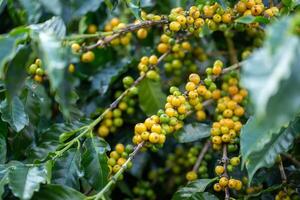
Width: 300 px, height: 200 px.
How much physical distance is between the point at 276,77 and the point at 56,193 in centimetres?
66

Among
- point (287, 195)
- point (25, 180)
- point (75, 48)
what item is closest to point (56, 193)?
point (25, 180)

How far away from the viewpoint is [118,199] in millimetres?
1834

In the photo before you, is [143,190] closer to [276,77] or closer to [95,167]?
[95,167]

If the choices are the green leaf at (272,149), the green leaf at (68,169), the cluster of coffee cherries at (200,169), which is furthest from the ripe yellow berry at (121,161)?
the green leaf at (272,149)

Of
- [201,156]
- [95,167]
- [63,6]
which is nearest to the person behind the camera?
[63,6]

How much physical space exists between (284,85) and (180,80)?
1111mm

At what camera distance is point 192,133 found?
145cm

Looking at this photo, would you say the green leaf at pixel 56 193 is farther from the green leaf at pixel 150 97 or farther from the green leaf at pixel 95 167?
the green leaf at pixel 150 97

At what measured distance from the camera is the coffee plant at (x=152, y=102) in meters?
0.83

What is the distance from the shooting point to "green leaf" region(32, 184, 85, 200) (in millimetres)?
1131

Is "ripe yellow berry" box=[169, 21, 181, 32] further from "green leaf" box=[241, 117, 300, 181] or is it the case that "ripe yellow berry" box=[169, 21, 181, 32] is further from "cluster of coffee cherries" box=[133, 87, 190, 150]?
"green leaf" box=[241, 117, 300, 181]

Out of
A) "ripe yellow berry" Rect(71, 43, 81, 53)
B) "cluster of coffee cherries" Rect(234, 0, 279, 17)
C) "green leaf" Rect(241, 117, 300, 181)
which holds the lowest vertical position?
"green leaf" Rect(241, 117, 300, 181)

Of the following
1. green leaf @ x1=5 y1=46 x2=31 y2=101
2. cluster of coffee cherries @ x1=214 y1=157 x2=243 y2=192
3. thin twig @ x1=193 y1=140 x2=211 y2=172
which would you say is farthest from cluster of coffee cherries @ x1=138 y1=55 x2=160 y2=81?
green leaf @ x1=5 y1=46 x2=31 y2=101

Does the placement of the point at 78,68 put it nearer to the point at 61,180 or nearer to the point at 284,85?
the point at 61,180
